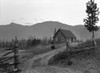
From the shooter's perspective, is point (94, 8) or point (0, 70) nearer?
point (0, 70)

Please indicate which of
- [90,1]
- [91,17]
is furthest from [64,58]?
[90,1]

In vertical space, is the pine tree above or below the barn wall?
above

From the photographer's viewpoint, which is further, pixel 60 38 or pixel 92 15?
pixel 60 38

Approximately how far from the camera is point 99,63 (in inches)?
604

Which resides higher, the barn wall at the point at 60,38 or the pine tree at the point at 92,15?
the pine tree at the point at 92,15

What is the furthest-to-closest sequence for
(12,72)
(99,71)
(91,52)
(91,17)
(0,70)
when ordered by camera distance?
(91,17)
(91,52)
(99,71)
(0,70)
(12,72)

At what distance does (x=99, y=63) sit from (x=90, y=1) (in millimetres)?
23151

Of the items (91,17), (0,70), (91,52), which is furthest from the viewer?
(91,17)

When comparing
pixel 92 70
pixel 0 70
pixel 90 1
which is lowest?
Result: pixel 92 70

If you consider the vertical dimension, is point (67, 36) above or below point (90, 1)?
below

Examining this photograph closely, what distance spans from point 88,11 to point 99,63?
21375 mm

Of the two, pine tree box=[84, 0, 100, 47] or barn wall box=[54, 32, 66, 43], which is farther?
barn wall box=[54, 32, 66, 43]

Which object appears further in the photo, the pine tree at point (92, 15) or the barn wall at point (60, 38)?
the barn wall at point (60, 38)

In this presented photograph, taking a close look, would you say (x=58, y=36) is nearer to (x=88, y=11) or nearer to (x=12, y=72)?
(x=88, y=11)
